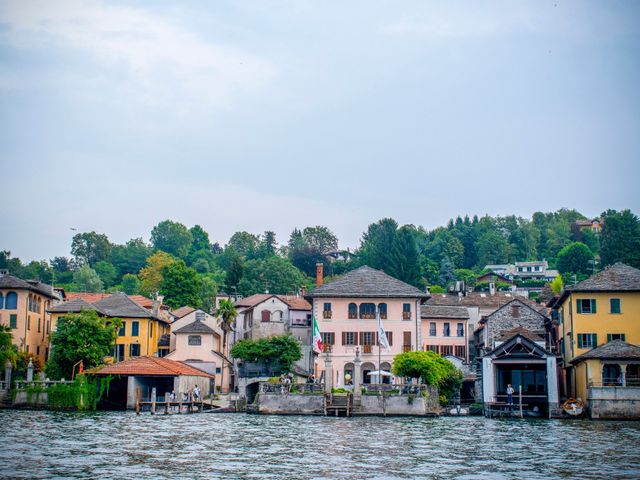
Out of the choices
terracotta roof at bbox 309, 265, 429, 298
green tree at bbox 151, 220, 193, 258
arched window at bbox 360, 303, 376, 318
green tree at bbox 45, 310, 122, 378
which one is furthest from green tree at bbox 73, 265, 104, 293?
arched window at bbox 360, 303, 376, 318

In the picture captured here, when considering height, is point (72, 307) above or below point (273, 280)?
below

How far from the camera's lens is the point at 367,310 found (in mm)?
79875

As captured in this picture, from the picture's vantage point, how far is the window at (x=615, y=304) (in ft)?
220

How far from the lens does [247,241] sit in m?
186

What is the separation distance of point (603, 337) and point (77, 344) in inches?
1593

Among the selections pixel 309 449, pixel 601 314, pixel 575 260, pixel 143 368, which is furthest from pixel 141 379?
pixel 575 260

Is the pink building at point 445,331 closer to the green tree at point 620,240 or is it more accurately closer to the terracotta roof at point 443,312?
the terracotta roof at point 443,312

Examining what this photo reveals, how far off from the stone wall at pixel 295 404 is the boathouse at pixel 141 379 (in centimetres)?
751

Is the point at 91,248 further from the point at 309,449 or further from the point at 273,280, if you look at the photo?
the point at 309,449

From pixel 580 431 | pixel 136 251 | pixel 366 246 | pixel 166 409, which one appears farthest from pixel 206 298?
pixel 580 431

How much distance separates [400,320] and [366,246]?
70691mm

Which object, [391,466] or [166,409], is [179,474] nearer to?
[391,466]

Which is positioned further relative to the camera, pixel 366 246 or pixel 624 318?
pixel 366 246

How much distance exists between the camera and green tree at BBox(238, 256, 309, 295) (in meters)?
127
